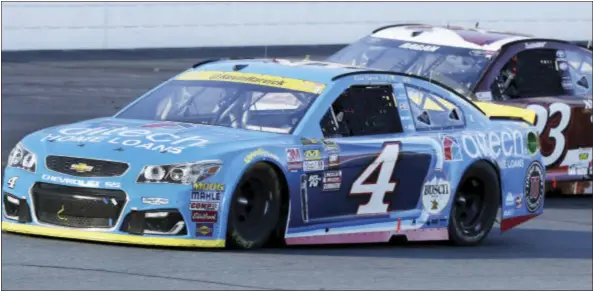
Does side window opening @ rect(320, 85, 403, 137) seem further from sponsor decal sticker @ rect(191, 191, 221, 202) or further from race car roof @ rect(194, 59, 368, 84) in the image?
sponsor decal sticker @ rect(191, 191, 221, 202)

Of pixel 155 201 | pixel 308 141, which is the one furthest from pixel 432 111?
pixel 155 201

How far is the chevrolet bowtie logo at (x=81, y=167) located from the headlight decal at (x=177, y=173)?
343 mm

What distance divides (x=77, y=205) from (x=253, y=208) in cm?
108

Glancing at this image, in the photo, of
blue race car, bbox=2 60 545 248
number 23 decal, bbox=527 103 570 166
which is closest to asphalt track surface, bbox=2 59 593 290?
blue race car, bbox=2 60 545 248

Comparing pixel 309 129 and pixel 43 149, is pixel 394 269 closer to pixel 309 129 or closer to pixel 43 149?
pixel 309 129

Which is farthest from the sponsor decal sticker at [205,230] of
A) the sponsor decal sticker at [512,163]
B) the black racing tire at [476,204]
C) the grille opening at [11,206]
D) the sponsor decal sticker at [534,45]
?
the sponsor decal sticker at [534,45]

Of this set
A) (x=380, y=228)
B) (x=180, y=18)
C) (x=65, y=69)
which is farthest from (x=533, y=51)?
(x=180, y=18)

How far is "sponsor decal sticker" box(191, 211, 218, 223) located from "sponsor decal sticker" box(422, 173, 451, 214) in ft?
6.79

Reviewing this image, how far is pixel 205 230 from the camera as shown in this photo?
9711 millimetres

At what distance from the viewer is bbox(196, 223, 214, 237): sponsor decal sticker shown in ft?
31.8

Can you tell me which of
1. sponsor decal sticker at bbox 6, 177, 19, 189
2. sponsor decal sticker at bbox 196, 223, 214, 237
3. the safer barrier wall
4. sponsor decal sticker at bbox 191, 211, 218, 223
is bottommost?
the safer barrier wall

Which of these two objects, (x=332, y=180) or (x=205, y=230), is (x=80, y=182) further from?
(x=332, y=180)

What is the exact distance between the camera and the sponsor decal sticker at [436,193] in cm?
1127

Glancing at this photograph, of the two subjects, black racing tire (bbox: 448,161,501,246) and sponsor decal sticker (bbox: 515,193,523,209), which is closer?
black racing tire (bbox: 448,161,501,246)
